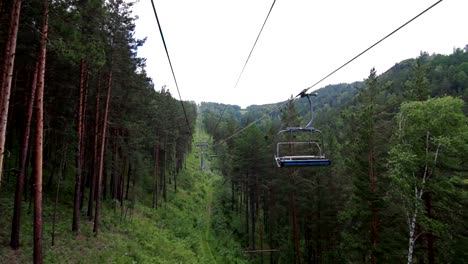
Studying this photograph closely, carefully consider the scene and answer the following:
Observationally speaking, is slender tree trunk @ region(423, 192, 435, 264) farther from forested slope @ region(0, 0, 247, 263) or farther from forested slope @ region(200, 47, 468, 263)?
forested slope @ region(0, 0, 247, 263)

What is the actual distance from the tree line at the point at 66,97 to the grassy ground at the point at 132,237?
82cm

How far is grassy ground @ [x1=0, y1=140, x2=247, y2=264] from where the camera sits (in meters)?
14.5

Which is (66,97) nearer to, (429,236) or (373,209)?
(373,209)

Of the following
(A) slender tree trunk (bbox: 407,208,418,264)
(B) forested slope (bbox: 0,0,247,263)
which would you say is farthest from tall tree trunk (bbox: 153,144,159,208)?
(A) slender tree trunk (bbox: 407,208,418,264)

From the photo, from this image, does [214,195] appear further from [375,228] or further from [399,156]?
[399,156]

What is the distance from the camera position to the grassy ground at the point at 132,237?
1448 centimetres

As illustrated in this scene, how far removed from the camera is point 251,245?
3522cm

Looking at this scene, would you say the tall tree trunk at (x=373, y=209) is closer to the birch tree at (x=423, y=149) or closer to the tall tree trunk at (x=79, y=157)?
the birch tree at (x=423, y=149)

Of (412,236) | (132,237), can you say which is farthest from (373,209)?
(132,237)

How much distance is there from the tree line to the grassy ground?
821 mm

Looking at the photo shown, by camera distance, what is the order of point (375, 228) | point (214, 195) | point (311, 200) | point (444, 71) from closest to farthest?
1. point (375, 228)
2. point (311, 200)
3. point (214, 195)
4. point (444, 71)

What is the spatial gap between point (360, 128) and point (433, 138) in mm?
4988

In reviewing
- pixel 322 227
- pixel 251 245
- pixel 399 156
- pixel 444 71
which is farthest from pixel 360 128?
pixel 444 71

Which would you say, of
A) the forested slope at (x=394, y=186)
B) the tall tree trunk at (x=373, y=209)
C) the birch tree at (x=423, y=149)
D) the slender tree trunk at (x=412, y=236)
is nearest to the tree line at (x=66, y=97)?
the forested slope at (x=394, y=186)
